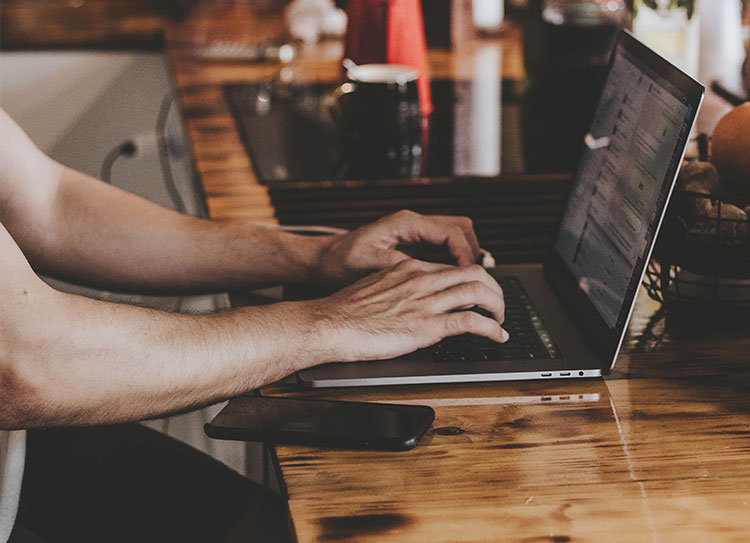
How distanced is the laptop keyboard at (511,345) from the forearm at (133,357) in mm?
123

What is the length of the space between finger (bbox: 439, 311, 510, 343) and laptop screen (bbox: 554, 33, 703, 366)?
100 millimetres

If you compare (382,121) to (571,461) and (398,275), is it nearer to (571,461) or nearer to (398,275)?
(398,275)

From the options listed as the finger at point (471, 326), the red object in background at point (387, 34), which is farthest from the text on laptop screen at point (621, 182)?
the red object in background at point (387, 34)

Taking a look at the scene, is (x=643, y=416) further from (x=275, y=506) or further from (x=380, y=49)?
(x=380, y=49)

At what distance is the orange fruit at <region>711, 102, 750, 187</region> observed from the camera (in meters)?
0.92

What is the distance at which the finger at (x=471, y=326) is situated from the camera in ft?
2.88

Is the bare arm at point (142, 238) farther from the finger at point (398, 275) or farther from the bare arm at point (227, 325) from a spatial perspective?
the finger at point (398, 275)

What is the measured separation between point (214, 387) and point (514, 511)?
311mm

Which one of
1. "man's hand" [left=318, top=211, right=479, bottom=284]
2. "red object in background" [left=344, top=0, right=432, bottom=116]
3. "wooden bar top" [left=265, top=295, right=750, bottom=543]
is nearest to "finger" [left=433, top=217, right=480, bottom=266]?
"man's hand" [left=318, top=211, right=479, bottom=284]

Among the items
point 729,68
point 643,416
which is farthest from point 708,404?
point 729,68

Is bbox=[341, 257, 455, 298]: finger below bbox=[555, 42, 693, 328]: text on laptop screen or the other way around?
below

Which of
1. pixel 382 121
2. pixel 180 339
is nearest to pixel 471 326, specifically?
pixel 180 339

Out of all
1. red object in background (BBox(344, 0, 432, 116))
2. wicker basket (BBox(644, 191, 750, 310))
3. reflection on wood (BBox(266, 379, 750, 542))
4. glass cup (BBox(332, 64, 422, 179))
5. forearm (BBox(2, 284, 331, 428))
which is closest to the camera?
reflection on wood (BBox(266, 379, 750, 542))

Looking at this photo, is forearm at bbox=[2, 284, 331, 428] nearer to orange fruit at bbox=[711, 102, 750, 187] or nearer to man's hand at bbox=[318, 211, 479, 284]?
man's hand at bbox=[318, 211, 479, 284]
